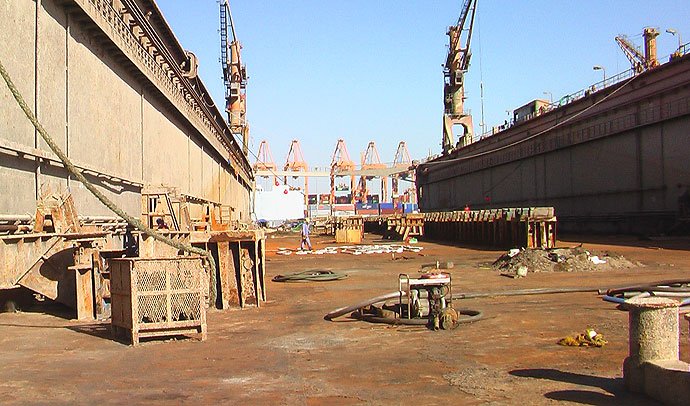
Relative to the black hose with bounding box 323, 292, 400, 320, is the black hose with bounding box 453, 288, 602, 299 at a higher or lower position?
lower

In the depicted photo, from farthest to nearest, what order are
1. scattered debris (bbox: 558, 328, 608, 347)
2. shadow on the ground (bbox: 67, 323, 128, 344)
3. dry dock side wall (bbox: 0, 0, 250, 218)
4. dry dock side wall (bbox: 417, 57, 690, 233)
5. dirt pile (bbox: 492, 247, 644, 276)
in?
1. dry dock side wall (bbox: 417, 57, 690, 233)
2. dirt pile (bbox: 492, 247, 644, 276)
3. dry dock side wall (bbox: 0, 0, 250, 218)
4. shadow on the ground (bbox: 67, 323, 128, 344)
5. scattered debris (bbox: 558, 328, 608, 347)

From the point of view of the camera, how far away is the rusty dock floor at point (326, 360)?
6.58 meters

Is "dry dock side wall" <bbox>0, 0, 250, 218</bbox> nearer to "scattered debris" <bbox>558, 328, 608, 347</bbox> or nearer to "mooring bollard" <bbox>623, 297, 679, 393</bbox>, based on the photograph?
"scattered debris" <bbox>558, 328, 608, 347</bbox>

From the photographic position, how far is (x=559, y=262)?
69.3 ft

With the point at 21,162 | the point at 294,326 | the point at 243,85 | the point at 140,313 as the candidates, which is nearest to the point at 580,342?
the point at 294,326

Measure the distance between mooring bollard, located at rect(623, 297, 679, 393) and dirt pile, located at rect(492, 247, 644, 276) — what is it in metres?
13.7

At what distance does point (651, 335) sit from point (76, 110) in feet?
47.3

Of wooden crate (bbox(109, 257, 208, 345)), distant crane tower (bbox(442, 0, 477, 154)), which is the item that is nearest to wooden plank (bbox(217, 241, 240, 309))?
wooden crate (bbox(109, 257, 208, 345))

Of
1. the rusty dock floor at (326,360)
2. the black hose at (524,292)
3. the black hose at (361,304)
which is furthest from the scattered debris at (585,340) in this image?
the black hose at (524,292)

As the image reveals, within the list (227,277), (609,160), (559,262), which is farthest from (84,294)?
(609,160)

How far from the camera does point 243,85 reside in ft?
286

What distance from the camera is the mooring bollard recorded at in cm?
616

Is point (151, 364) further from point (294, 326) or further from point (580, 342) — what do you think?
point (580, 342)

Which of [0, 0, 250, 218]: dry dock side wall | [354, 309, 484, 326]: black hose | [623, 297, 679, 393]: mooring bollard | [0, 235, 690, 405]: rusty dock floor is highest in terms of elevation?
[0, 0, 250, 218]: dry dock side wall
